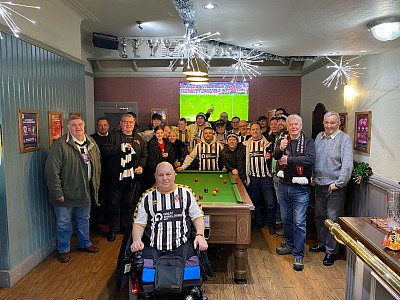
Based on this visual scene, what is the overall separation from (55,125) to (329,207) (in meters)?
3.29

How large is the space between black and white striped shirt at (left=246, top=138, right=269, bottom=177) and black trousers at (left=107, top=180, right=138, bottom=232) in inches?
64.0

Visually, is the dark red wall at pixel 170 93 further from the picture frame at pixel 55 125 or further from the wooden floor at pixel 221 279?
the wooden floor at pixel 221 279

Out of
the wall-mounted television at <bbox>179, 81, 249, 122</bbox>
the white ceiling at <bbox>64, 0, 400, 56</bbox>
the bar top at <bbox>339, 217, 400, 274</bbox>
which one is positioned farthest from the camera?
the wall-mounted television at <bbox>179, 81, 249, 122</bbox>

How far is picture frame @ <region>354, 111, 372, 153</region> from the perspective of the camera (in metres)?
3.88

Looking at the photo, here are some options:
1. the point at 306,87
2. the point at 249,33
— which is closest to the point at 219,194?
the point at 249,33

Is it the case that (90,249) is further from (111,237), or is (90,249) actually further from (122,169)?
(122,169)

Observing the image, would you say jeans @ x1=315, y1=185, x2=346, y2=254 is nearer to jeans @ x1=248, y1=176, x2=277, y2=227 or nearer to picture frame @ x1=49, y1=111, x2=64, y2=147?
jeans @ x1=248, y1=176, x2=277, y2=227

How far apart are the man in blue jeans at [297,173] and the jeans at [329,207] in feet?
1.03

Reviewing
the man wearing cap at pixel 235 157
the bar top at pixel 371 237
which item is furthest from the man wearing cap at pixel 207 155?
the bar top at pixel 371 237

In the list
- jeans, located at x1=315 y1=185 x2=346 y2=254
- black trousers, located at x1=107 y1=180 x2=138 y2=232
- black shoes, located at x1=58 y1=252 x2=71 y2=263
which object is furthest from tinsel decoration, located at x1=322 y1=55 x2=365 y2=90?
black shoes, located at x1=58 y1=252 x2=71 y2=263

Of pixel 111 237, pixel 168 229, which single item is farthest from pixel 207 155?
pixel 168 229

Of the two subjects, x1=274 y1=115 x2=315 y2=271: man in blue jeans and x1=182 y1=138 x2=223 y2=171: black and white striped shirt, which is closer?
x1=274 y1=115 x2=315 y2=271: man in blue jeans

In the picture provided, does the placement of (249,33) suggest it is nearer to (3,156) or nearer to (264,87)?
(3,156)

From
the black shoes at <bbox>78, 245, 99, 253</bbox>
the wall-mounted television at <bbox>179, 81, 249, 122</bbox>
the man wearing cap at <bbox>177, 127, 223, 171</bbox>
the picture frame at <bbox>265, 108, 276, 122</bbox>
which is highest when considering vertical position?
the wall-mounted television at <bbox>179, 81, 249, 122</bbox>
